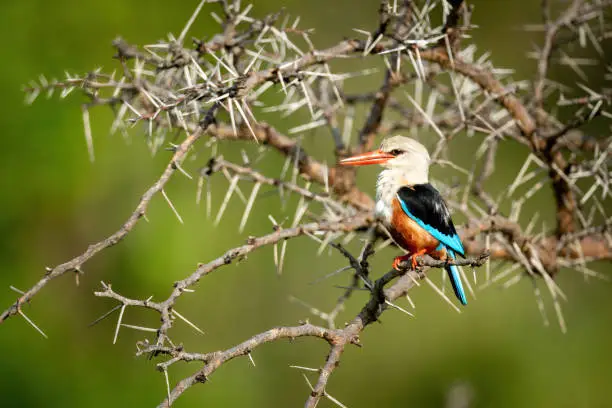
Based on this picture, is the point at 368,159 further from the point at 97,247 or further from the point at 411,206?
the point at 97,247

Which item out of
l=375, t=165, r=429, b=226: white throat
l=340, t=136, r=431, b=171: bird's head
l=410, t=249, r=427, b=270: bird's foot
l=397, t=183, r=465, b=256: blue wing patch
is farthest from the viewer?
l=340, t=136, r=431, b=171: bird's head

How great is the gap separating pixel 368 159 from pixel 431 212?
38cm

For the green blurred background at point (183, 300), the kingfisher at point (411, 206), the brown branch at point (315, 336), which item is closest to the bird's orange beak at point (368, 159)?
the kingfisher at point (411, 206)

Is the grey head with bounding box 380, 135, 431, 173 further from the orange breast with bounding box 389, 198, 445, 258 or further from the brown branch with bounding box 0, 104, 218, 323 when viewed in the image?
the brown branch with bounding box 0, 104, 218, 323

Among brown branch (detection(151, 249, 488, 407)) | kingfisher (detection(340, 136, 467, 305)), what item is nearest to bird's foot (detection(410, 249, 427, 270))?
kingfisher (detection(340, 136, 467, 305))

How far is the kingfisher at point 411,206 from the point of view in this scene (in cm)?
327

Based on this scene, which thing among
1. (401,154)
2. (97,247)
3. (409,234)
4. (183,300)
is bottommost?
(183,300)

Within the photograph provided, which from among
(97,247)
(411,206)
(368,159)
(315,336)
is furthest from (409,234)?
(97,247)

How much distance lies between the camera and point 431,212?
329 cm

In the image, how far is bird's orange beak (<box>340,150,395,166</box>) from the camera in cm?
342

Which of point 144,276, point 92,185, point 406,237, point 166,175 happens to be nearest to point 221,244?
point 144,276

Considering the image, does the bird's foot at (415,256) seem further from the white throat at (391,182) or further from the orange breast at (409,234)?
the white throat at (391,182)

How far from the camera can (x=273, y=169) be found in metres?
5.96

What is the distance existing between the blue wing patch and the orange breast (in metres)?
0.02
